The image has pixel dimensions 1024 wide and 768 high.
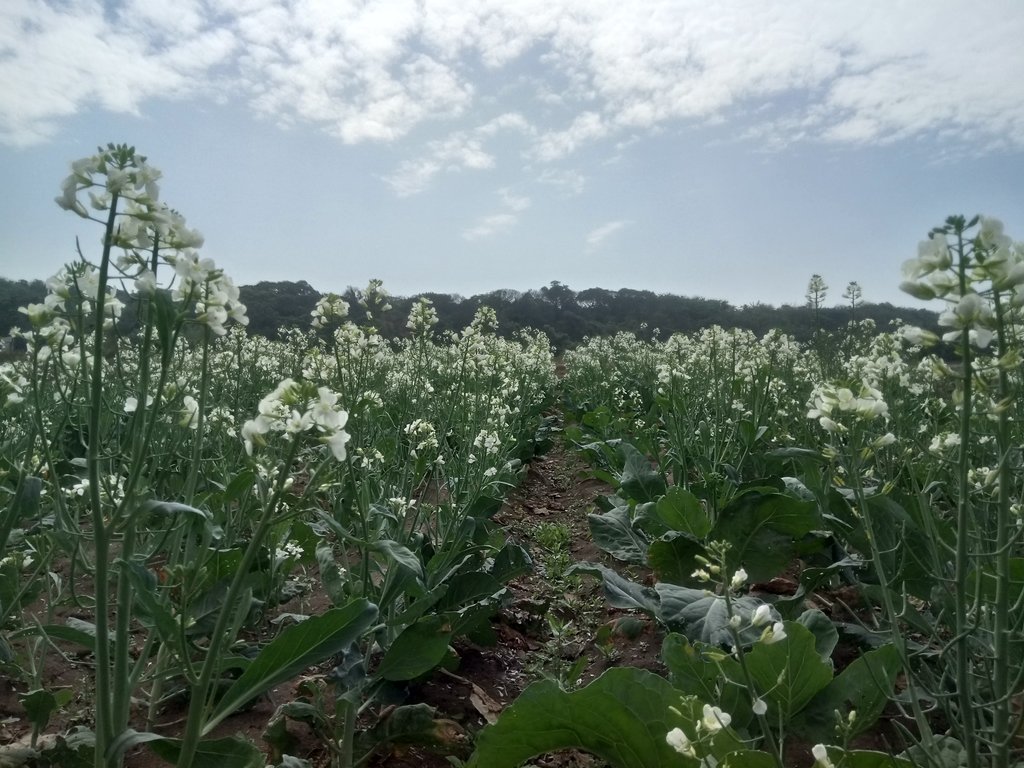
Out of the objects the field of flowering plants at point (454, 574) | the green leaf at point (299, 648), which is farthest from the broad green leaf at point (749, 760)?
the green leaf at point (299, 648)

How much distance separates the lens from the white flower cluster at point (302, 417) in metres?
1.55

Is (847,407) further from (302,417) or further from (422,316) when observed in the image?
(422,316)

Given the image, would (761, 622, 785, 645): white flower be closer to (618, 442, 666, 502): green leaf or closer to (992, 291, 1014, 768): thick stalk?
(992, 291, 1014, 768): thick stalk

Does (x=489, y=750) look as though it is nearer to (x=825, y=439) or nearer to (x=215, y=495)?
(x=215, y=495)

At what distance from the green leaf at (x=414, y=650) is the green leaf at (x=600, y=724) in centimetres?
68

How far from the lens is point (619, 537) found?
392cm

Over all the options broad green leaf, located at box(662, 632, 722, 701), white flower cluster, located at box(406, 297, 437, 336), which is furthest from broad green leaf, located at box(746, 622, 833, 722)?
white flower cluster, located at box(406, 297, 437, 336)

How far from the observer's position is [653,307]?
36562 millimetres

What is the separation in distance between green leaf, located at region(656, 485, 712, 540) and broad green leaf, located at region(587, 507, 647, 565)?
51 centimetres

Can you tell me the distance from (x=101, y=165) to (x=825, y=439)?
447cm

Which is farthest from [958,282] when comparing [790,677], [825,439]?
[825,439]

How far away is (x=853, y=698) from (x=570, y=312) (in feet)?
119

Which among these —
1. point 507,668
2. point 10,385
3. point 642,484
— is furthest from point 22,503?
point 642,484

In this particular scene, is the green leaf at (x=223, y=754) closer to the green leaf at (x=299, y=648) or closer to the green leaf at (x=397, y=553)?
the green leaf at (x=299, y=648)
